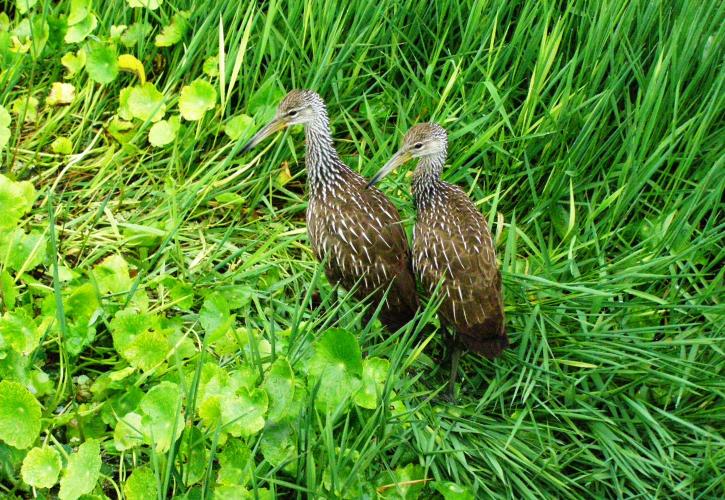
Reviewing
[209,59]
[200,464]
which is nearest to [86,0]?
[209,59]

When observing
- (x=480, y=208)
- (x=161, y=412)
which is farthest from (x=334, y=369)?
(x=480, y=208)

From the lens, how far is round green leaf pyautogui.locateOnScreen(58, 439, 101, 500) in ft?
9.37

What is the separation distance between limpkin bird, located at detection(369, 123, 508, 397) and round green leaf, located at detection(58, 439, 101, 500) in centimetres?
122

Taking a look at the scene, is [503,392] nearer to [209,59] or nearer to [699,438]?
Answer: [699,438]

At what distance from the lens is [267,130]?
13.1 ft

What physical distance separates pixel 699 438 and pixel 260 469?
157cm

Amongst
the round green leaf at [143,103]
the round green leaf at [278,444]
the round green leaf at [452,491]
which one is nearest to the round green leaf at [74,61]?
the round green leaf at [143,103]

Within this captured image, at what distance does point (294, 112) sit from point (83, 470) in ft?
5.47

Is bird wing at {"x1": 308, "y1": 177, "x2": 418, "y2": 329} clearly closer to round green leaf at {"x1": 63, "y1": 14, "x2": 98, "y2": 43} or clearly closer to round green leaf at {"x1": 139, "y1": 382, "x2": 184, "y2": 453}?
round green leaf at {"x1": 139, "y1": 382, "x2": 184, "y2": 453}

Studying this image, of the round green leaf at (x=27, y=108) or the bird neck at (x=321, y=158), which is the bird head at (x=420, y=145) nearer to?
the bird neck at (x=321, y=158)

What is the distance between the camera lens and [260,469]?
299 centimetres

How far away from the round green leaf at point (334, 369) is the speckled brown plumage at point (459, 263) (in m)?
0.45

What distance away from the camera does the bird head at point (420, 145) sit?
3.83 metres

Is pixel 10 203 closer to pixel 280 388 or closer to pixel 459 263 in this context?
pixel 280 388
